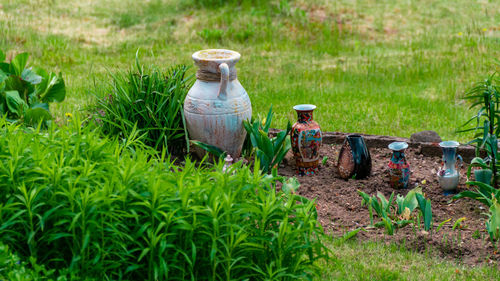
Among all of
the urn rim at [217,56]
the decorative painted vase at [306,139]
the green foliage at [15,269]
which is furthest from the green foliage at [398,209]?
the green foliage at [15,269]

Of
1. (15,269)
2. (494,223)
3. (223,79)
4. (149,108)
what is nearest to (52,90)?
(149,108)

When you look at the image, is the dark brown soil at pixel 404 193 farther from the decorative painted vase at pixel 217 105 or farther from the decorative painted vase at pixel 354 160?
the decorative painted vase at pixel 217 105

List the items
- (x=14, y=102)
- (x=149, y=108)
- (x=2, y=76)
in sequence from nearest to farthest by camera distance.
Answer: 1. (x=149, y=108)
2. (x=14, y=102)
3. (x=2, y=76)

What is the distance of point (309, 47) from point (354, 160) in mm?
4109

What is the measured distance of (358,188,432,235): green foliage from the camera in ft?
13.6

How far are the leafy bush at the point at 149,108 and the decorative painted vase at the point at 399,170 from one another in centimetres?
167

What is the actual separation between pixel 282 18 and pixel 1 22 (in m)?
4.25

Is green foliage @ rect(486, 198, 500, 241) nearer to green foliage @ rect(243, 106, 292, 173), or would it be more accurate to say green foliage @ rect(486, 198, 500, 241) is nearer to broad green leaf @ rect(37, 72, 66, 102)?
green foliage @ rect(243, 106, 292, 173)

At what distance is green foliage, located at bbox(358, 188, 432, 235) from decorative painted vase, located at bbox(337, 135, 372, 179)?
44cm

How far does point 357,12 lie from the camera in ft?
31.9

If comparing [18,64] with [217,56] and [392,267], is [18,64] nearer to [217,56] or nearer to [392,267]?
[217,56]

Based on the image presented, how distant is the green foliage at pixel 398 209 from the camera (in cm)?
414

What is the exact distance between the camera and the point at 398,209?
4.38 m

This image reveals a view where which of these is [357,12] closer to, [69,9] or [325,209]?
[69,9]
